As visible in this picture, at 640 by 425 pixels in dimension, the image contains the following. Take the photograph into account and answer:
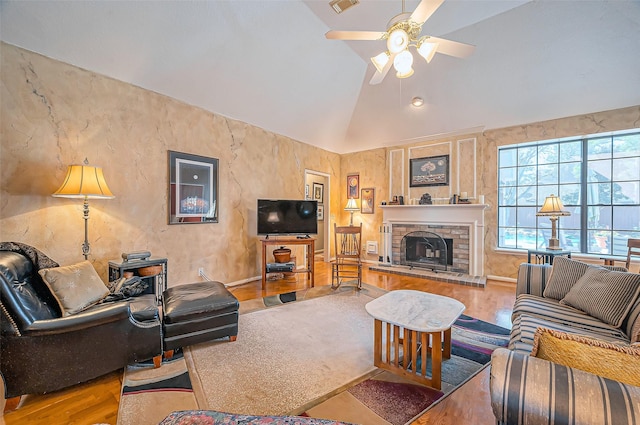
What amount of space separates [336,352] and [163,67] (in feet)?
12.3

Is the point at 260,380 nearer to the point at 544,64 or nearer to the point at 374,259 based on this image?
the point at 374,259

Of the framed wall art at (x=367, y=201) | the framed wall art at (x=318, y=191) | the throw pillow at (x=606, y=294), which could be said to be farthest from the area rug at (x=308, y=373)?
the framed wall art at (x=318, y=191)

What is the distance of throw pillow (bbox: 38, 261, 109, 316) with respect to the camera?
76.9 inches

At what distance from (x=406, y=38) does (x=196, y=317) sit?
2.90 metres

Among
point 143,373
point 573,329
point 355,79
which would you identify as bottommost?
point 143,373

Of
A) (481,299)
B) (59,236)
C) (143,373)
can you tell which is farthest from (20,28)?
(481,299)

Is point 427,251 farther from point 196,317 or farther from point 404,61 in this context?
point 196,317

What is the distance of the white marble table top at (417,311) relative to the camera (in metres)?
1.81

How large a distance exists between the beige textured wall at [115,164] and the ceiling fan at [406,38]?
2.51m

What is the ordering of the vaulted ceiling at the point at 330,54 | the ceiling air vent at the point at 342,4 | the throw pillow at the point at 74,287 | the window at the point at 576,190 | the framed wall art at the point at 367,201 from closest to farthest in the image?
the throw pillow at the point at 74,287 < the vaulted ceiling at the point at 330,54 < the ceiling air vent at the point at 342,4 < the window at the point at 576,190 < the framed wall art at the point at 367,201

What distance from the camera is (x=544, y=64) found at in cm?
365

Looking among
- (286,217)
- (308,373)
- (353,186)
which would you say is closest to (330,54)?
(286,217)

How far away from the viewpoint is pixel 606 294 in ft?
6.21

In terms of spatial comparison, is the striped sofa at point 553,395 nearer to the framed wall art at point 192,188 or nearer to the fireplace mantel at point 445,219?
the framed wall art at point 192,188
